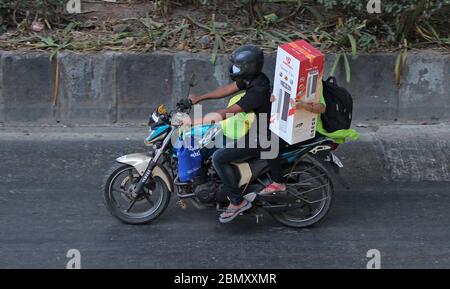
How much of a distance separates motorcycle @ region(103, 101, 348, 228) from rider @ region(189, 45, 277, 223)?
0.07 metres

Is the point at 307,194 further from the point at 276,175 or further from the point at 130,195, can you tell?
the point at 130,195

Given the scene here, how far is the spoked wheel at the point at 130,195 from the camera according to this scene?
571 cm

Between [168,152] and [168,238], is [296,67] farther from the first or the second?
[168,238]

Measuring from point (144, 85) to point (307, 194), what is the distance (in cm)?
271

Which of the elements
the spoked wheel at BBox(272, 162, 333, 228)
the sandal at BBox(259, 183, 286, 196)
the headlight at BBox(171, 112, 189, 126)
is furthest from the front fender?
the spoked wheel at BBox(272, 162, 333, 228)

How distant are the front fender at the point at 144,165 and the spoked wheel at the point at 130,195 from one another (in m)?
0.04

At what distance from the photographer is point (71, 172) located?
22.5ft

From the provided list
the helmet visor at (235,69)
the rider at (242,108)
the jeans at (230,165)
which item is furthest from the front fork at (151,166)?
the helmet visor at (235,69)

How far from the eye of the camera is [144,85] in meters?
7.77

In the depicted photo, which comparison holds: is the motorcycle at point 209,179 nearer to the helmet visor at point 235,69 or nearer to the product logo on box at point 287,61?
the helmet visor at point 235,69

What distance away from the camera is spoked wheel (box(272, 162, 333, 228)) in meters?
5.69

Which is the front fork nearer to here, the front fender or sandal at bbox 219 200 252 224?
the front fender

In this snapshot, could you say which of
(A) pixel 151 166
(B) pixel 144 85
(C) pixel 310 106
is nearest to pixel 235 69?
(C) pixel 310 106

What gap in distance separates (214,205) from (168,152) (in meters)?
0.56
